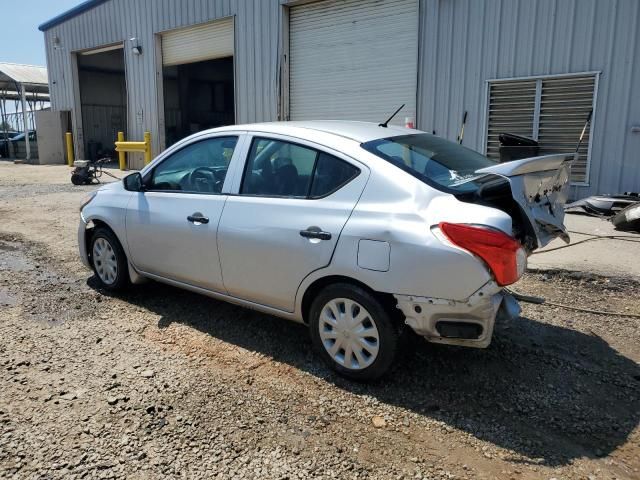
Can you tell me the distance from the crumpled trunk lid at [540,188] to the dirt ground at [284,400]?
97 centimetres

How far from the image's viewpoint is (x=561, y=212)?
12.5 ft

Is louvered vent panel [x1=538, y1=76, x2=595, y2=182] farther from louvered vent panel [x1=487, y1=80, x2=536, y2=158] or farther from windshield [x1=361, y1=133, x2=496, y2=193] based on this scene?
windshield [x1=361, y1=133, x2=496, y2=193]

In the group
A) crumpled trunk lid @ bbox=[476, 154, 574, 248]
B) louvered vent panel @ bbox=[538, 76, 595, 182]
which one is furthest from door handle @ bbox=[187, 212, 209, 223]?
louvered vent panel @ bbox=[538, 76, 595, 182]

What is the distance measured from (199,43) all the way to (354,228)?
1489cm

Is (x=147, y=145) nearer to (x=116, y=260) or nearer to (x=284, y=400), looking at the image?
(x=116, y=260)

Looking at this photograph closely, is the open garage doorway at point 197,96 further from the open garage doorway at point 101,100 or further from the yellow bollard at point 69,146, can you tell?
the yellow bollard at point 69,146

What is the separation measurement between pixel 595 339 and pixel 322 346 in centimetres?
223

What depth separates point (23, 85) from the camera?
84.8 feet

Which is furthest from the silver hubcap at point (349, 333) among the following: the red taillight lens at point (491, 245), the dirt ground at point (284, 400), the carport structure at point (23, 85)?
the carport structure at point (23, 85)

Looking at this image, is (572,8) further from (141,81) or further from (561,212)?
(141,81)

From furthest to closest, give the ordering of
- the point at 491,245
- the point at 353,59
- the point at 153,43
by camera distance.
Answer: the point at 153,43 → the point at 353,59 → the point at 491,245

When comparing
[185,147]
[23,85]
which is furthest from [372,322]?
[23,85]

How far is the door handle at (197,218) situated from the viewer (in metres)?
3.99

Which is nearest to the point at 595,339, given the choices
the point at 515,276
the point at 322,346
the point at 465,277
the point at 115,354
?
the point at 515,276
